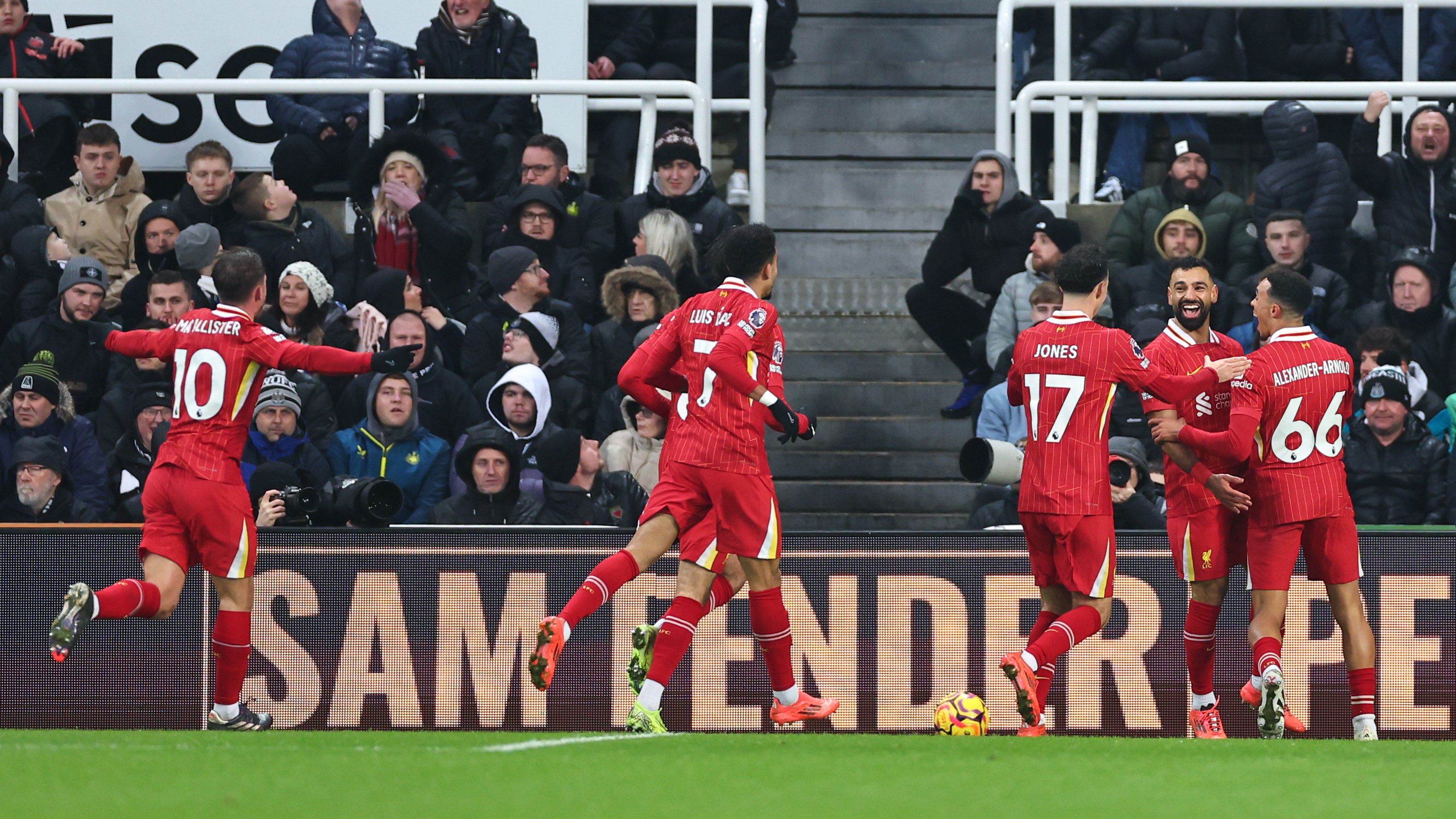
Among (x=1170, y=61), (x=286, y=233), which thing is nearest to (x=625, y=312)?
(x=286, y=233)

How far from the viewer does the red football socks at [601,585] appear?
720 cm

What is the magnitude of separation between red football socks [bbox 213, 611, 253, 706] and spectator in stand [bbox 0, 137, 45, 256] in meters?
3.82

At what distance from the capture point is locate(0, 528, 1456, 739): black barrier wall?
855cm

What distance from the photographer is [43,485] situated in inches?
372

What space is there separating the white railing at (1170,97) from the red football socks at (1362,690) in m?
3.97

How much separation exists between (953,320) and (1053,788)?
5604 millimetres

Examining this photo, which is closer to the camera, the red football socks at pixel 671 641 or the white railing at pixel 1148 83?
the red football socks at pixel 671 641

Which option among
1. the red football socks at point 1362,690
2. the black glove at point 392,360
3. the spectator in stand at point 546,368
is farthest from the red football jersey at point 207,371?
the red football socks at point 1362,690

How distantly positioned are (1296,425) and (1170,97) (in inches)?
182

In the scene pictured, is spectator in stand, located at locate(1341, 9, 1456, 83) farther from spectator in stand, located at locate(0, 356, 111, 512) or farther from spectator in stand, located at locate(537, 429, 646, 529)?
spectator in stand, located at locate(0, 356, 111, 512)

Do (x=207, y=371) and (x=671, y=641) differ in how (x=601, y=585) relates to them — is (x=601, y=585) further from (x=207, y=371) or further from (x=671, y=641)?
(x=207, y=371)

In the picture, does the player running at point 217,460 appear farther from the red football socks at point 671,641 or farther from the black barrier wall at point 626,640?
the red football socks at point 671,641

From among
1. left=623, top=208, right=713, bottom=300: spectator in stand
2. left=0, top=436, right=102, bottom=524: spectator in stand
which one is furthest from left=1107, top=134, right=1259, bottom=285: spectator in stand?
left=0, top=436, right=102, bottom=524: spectator in stand

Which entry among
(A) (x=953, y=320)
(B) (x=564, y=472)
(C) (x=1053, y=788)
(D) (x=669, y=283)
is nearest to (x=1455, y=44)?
(A) (x=953, y=320)
